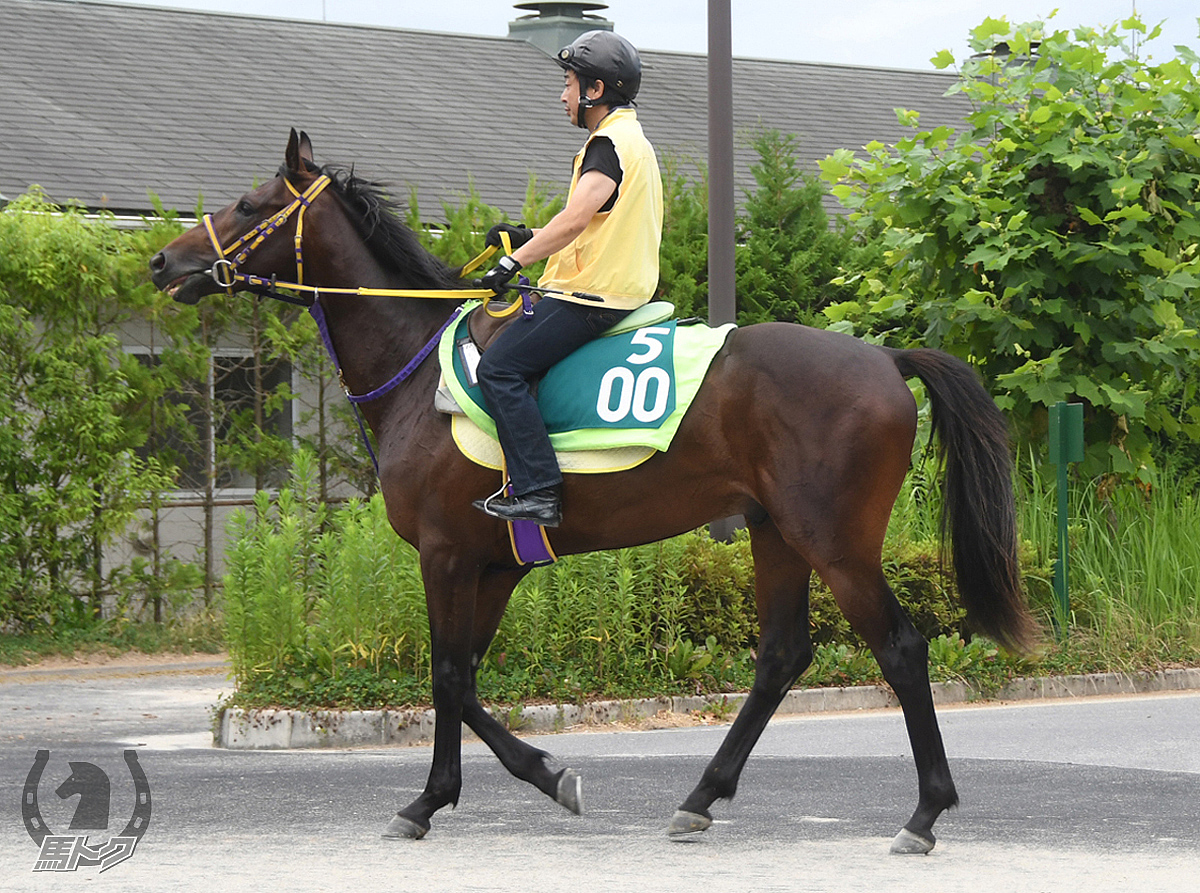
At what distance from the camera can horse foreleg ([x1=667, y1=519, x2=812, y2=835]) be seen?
6.38 m

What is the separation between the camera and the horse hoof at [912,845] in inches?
228

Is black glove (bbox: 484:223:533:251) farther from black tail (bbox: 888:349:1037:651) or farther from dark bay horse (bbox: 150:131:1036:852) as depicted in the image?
black tail (bbox: 888:349:1037:651)

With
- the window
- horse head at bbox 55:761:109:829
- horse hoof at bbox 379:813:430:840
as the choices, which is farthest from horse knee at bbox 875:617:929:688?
the window

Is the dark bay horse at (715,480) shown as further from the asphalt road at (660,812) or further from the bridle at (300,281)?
the asphalt road at (660,812)

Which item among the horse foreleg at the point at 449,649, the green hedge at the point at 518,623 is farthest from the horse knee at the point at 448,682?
the green hedge at the point at 518,623

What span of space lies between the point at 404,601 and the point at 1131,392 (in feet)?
18.6

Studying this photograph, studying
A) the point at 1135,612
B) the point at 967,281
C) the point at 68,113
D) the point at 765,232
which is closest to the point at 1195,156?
the point at 967,281

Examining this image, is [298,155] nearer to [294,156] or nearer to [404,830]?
[294,156]

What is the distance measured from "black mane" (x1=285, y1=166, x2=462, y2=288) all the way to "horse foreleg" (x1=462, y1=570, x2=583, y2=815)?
4.48 ft

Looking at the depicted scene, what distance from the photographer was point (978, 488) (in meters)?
6.51

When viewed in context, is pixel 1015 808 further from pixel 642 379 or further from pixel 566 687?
pixel 566 687

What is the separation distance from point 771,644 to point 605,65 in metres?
2.51

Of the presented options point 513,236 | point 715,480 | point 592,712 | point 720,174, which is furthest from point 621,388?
point 720,174

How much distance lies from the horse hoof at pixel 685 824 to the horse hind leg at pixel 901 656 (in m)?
0.79
